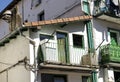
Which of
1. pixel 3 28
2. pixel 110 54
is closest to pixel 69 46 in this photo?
pixel 110 54

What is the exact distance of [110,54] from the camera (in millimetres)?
22156

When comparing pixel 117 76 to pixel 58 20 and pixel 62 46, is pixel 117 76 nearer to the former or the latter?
pixel 62 46

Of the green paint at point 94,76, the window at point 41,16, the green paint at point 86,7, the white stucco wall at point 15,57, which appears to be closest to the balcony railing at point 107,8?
the green paint at point 86,7

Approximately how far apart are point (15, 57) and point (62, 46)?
287 cm

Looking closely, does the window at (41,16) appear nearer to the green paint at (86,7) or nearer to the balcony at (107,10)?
the green paint at (86,7)

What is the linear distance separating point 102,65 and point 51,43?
3.91 m

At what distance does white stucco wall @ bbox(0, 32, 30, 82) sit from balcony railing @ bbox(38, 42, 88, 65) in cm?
108

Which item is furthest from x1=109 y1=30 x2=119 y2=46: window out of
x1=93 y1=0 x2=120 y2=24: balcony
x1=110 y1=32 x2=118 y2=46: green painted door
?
x1=93 y1=0 x2=120 y2=24: balcony

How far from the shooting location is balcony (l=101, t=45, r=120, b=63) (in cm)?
2206

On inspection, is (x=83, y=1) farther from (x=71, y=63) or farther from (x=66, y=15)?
(x=71, y=63)

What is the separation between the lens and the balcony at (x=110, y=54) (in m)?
22.1

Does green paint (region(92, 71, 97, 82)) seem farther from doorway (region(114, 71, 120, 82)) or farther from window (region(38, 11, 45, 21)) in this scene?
window (region(38, 11, 45, 21))

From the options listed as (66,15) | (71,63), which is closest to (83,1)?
(66,15)

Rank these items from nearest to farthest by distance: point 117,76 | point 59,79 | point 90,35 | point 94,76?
point 59,79
point 94,76
point 90,35
point 117,76
